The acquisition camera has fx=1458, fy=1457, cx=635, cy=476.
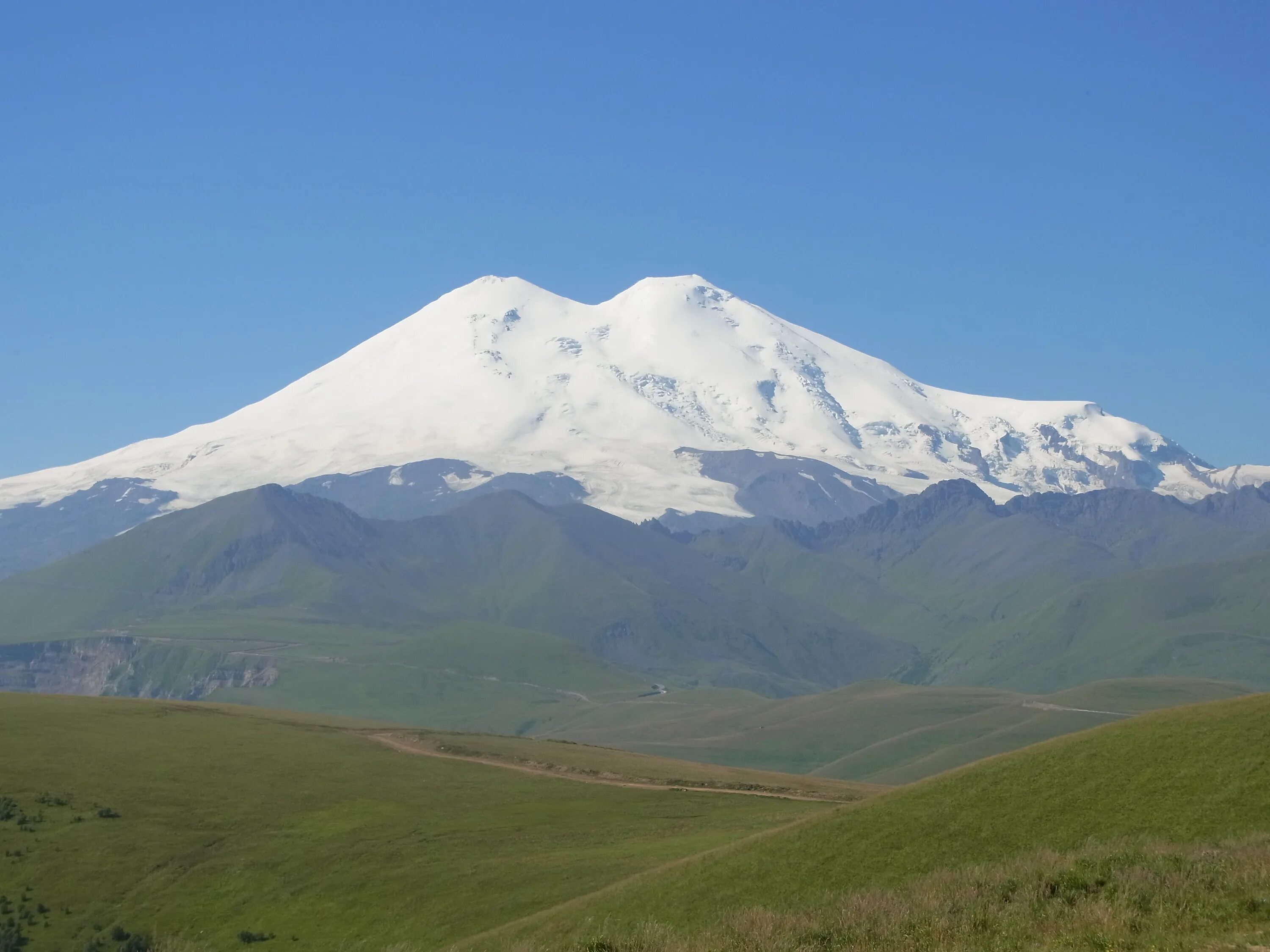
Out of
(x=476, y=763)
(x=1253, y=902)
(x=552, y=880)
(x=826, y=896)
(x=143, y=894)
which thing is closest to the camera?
(x=1253, y=902)

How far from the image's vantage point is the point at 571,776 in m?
93.3

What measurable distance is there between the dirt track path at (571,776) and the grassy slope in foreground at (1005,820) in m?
25.2

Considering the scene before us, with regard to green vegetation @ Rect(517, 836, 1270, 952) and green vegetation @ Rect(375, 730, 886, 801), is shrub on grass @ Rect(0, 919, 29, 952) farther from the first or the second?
green vegetation @ Rect(375, 730, 886, 801)

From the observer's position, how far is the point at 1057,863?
36656 millimetres

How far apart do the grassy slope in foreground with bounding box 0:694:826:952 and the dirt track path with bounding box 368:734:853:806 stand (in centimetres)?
133

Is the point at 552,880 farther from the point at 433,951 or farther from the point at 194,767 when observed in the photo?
the point at 194,767

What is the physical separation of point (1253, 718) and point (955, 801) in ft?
34.7

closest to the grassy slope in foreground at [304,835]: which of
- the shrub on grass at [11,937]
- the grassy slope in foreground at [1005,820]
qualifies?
the shrub on grass at [11,937]

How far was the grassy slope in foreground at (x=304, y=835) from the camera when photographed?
60.0 m

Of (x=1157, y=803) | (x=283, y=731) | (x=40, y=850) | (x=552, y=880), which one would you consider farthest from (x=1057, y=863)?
(x=283, y=731)

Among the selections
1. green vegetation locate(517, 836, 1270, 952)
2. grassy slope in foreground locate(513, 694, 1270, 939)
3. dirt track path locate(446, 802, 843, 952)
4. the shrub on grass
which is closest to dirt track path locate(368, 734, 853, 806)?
dirt track path locate(446, 802, 843, 952)

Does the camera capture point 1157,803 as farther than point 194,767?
No

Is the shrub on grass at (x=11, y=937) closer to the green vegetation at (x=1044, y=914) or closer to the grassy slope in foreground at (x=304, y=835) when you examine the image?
the grassy slope in foreground at (x=304, y=835)

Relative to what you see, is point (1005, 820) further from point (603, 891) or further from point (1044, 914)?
point (1044, 914)
